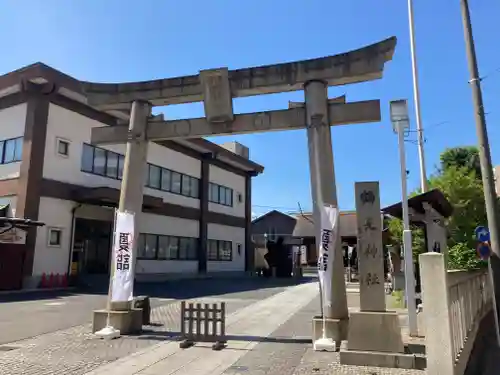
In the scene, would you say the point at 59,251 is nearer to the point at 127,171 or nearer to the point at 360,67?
the point at 127,171

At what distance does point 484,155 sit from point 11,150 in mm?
21386

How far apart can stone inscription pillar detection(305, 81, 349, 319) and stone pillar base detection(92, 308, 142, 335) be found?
4.62 meters

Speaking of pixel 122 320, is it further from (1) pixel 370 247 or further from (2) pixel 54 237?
(2) pixel 54 237

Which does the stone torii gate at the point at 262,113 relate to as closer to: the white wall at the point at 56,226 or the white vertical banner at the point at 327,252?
the white vertical banner at the point at 327,252

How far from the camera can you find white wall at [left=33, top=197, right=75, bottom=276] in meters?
20.2

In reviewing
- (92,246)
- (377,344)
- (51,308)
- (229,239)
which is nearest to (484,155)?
(377,344)

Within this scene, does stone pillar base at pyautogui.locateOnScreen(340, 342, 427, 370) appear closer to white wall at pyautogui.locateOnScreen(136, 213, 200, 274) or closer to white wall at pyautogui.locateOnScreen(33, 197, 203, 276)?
white wall at pyautogui.locateOnScreen(33, 197, 203, 276)

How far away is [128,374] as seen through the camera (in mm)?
6727

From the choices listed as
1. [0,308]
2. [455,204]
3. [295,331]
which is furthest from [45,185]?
[455,204]

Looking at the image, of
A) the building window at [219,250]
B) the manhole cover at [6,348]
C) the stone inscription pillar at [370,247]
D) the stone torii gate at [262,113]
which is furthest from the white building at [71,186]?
the stone inscription pillar at [370,247]

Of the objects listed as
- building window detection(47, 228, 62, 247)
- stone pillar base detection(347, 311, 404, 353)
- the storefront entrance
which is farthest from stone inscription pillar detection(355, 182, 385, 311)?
the storefront entrance

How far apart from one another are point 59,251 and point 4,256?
2.93 meters

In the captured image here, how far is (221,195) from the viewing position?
36.6 metres

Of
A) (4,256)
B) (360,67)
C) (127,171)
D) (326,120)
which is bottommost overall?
(4,256)
